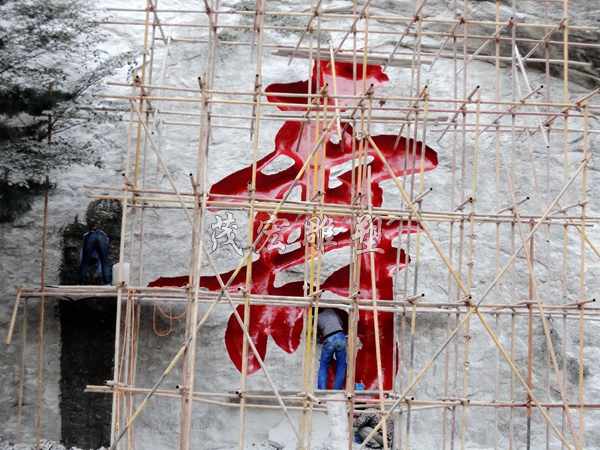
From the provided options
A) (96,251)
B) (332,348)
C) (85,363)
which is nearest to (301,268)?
(332,348)

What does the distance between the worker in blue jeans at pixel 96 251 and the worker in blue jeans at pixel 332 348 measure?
2152mm

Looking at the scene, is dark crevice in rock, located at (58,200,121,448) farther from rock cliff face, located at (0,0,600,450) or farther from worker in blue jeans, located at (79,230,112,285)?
worker in blue jeans, located at (79,230,112,285)

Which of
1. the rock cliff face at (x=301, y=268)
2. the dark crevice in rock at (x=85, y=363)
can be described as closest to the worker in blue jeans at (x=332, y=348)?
the rock cliff face at (x=301, y=268)

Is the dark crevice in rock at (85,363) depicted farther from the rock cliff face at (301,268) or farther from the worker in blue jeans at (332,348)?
the worker in blue jeans at (332,348)

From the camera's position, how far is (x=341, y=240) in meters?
7.80

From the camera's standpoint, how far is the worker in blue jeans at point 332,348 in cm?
698

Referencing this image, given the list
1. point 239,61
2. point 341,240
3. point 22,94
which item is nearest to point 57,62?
point 22,94

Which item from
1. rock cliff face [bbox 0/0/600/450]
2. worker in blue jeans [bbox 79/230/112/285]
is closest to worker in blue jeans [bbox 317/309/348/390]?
rock cliff face [bbox 0/0/600/450]

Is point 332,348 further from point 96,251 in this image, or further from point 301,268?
point 96,251

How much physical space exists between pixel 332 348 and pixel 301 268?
106 centimetres

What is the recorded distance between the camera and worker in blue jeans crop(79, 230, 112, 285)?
721 centimetres

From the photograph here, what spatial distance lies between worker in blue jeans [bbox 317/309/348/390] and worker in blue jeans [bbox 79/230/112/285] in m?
2.15

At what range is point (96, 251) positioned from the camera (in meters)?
7.32

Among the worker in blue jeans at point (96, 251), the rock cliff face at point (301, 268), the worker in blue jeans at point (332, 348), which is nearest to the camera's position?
the worker in blue jeans at point (332, 348)
